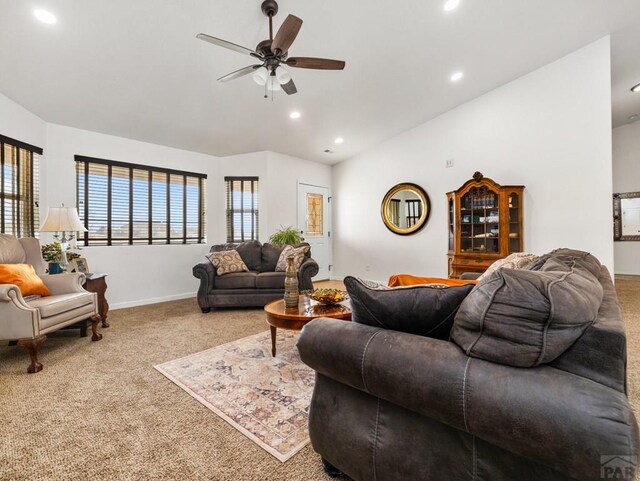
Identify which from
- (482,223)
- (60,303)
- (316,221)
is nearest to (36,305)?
(60,303)

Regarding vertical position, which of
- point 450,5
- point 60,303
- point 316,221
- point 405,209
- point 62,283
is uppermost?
point 450,5

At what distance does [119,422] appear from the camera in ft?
5.68

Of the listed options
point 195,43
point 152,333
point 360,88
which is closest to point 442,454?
point 152,333

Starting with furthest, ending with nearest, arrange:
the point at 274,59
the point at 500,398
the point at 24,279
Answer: the point at 24,279, the point at 274,59, the point at 500,398

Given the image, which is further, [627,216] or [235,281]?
[627,216]

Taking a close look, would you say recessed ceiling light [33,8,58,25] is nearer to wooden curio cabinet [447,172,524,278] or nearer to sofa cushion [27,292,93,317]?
sofa cushion [27,292,93,317]

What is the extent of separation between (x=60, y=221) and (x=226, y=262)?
6.36ft

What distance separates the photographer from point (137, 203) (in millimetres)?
4758

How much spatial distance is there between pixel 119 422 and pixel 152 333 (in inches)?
67.3

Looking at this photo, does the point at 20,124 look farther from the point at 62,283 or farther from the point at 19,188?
the point at 62,283

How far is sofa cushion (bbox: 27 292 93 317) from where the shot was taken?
248cm

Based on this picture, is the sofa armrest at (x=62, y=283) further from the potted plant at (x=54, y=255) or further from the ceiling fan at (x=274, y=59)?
the ceiling fan at (x=274, y=59)

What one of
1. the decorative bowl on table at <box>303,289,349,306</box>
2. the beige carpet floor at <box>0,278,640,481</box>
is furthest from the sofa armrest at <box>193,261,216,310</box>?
the decorative bowl on table at <box>303,289,349,306</box>

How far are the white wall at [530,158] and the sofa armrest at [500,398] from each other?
3.92 metres
